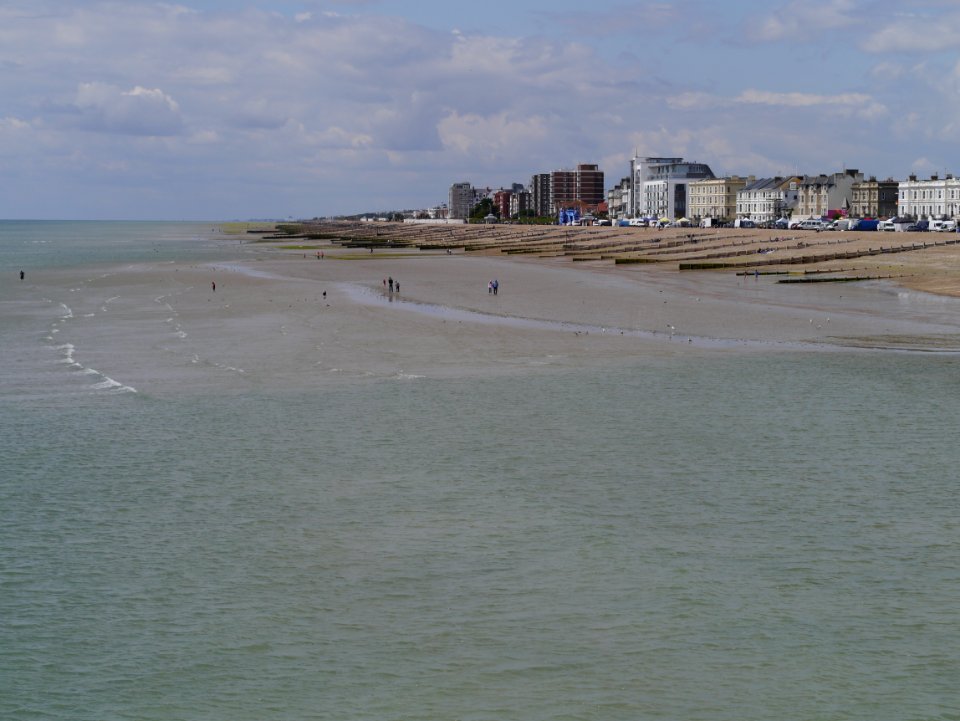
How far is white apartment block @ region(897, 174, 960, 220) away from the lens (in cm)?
17388

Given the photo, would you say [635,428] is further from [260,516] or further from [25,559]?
[25,559]

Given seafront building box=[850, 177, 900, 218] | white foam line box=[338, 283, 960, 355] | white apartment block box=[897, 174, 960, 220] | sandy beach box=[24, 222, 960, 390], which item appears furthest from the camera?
seafront building box=[850, 177, 900, 218]

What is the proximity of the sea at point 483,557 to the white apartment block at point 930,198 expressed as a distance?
152484 millimetres

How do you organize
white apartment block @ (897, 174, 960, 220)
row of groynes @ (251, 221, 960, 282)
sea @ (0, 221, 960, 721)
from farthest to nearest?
white apartment block @ (897, 174, 960, 220) → row of groynes @ (251, 221, 960, 282) → sea @ (0, 221, 960, 721)

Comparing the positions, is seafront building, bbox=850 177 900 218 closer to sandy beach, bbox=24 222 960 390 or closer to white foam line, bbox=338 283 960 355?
sandy beach, bbox=24 222 960 390

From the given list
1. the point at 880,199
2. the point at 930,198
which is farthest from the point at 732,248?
the point at 880,199

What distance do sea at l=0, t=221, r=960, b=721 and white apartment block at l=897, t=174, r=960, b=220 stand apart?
15248 centimetres

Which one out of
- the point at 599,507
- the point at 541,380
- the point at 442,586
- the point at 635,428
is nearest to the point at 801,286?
the point at 541,380

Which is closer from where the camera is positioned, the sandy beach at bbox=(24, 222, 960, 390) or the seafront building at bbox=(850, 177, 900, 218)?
the sandy beach at bbox=(24, 222, 960, 390)

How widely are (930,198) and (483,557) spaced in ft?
580

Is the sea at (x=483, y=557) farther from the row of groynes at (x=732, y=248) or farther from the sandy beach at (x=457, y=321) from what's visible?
the row of groynes at (x=732, y=248)

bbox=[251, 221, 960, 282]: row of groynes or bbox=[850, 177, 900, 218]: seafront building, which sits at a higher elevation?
bbox=[850, 177, 900, 218]: seafront building

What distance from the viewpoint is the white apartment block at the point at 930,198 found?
570 feet

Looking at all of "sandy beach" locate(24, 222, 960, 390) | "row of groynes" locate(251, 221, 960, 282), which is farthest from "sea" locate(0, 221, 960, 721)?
"row of groynes" locate(251, 221, 960, 282)
